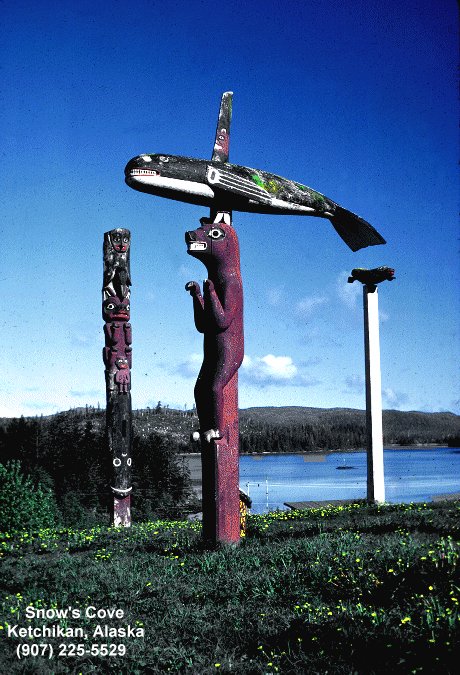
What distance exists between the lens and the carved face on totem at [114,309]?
13648 mm

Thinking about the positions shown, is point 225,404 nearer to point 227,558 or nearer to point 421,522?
point 227,558

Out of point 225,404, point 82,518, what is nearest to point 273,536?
point 225,404

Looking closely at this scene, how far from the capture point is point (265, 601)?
6.22 meters

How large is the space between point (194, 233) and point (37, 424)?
11133mm

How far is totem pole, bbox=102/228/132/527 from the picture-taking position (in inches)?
528

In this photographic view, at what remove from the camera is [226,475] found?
8.49m

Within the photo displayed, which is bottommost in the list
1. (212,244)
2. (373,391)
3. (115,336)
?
(373,391)

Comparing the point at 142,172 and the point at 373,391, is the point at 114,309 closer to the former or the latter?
the point at 142,172

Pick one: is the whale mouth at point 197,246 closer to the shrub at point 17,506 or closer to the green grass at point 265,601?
the green grass at point 265,601

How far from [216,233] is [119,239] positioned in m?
5.66

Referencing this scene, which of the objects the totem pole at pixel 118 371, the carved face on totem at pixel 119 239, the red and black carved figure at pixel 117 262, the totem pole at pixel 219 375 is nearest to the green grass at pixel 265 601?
the totem pole at pixel 219 375

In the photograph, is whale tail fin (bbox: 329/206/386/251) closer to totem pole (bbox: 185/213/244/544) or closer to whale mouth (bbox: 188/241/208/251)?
totem pole (bbox: 185/213/244/544)

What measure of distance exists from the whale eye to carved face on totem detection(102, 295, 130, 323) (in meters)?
5.33

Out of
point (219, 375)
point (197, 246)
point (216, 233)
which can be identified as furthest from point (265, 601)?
point (216, 233)
